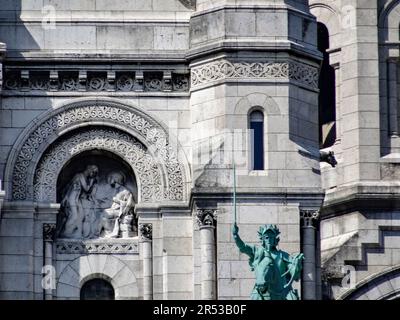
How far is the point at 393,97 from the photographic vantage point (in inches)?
3511

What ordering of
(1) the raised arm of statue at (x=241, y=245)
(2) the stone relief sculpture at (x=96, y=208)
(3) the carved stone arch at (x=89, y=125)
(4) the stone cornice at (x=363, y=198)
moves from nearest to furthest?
(1) the raised arm of statue at (x=241, y=245) → (3) the carved stone arch at (x=89, y=125) → (2) the stone relief sculpture at (x=96, y=208) → (4) the stone cornice at (x=363, y=198)

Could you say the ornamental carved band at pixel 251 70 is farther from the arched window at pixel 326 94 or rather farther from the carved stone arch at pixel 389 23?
the arched window at pixel 326 94

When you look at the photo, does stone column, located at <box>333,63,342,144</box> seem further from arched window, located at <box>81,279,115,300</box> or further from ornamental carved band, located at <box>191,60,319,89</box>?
arched window, located at <box>81,279,115,300</box>

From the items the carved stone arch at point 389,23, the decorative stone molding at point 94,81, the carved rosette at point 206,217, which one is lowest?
the carved rosette at point 206,217

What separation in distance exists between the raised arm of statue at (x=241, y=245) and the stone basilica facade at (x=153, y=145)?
6.91 feet

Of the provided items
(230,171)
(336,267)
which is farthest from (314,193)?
(336,267)

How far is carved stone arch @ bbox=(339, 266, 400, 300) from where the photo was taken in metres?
86.5

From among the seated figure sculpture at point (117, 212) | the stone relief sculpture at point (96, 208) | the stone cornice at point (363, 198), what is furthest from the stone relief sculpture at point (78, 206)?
the stone cornice at point (363, 198)

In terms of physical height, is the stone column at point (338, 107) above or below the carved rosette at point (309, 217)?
above

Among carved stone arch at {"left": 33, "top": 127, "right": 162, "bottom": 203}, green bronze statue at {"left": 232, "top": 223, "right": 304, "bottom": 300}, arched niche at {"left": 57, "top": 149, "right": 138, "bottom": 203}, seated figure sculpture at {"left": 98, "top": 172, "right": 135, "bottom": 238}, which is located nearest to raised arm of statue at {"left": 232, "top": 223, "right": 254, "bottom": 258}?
green bronze statue at {"left": 232, "top": 223, "right": 304, "bottom": 300}

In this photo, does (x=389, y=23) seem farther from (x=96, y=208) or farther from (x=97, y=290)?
(x=97, y=290)

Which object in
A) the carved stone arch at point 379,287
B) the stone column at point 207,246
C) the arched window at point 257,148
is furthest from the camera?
the carved stone arch at point 379,287

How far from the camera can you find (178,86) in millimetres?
80562

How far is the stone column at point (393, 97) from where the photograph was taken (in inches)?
3501
